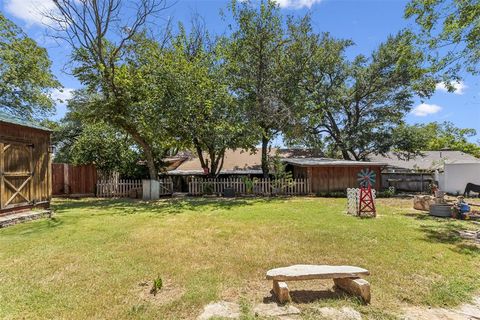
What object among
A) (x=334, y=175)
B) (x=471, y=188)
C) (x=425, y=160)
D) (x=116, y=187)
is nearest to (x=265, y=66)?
(x=334, y=175)

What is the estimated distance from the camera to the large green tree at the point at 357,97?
23.0 metres

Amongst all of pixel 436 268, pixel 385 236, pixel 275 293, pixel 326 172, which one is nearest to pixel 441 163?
pixel 326 172

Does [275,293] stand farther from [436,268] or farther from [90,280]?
[436,268]

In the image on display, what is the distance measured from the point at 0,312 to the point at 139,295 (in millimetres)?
1597

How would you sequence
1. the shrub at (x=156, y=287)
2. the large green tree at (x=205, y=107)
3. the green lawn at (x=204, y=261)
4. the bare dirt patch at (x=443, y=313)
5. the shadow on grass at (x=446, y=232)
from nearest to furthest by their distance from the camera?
the bare dirt patch at (x=443, y=313) → the green lawn at (x=204, y=261) → the shrub at (x=156, y=287) → the shadow on grass at (x=446, y=232) → the large green tree at (x=205, y=107)

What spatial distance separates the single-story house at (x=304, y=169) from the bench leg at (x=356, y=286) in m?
14.8

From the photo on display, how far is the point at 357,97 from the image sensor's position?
2481 cm

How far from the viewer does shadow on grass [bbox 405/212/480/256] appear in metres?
6.66

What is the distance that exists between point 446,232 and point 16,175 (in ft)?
43.4

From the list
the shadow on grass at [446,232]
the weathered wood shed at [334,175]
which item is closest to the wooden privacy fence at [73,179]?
the weathered wood shed at [334,175]

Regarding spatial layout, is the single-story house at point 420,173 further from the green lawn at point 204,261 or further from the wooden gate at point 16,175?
the wooden gate at point 16,175

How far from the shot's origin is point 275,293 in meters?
4.14

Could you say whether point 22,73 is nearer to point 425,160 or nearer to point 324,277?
point 324,277

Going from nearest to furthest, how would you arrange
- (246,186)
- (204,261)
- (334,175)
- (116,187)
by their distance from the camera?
(204,261), (116,187), (246,186), (334,175)
